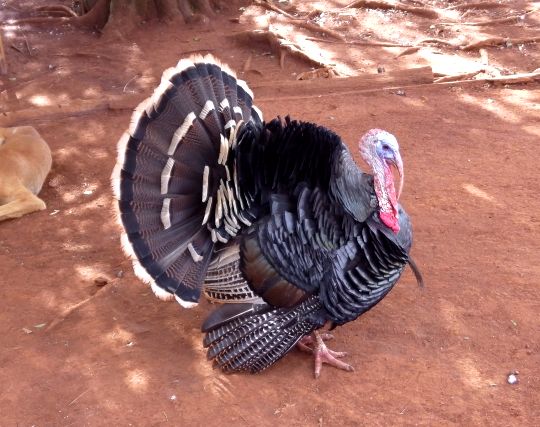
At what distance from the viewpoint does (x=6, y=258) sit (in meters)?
5.31

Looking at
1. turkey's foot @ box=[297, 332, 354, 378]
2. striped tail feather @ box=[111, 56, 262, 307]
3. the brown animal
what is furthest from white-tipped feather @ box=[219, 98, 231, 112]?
the brown animal

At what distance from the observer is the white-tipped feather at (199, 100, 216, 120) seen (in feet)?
13.3

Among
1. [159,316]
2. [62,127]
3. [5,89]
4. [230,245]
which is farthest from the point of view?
[5,89]

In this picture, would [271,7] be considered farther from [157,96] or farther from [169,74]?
[157,96]

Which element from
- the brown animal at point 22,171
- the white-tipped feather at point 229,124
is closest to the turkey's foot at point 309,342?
the white-tipped feather at point 229,124

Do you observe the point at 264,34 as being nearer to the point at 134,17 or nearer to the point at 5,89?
the point at 134,17

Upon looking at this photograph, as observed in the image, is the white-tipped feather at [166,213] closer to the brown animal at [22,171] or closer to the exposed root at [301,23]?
the brown animal at [22,171]

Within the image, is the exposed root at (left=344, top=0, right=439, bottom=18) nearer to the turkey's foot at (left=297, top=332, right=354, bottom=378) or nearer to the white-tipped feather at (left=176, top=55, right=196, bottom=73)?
the white-tipped feather at (left=176, top=55, right=196, bottom=73)

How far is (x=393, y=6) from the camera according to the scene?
409 inches

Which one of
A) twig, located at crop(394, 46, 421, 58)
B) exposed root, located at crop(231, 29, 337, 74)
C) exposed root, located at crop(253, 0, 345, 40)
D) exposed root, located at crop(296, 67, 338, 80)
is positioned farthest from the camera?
exposed root, located at crop(253, 0, 345, 40)

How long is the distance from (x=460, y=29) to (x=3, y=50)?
6.34m

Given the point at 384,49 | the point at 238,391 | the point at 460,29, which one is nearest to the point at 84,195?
the point at 238,391

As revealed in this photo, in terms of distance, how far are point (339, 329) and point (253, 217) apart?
1131 mm

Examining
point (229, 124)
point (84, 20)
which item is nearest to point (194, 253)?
point (229, 124)
